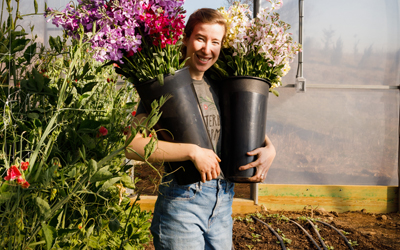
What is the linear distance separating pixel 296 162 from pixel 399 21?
69.1 inches

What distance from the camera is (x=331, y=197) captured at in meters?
3.26

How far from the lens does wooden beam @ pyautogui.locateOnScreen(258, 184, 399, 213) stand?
10.6 ft

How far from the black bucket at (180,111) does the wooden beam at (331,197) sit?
91.3 inches

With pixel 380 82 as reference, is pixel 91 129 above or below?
below

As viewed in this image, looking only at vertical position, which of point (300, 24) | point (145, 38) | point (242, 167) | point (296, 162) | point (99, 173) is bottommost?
point (296, 162)

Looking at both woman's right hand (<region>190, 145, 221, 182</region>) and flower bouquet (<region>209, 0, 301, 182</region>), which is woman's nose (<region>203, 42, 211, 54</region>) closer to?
flower bouquet (<region>209, 0, 301, 182</region>)

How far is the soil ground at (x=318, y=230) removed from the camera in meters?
2.44

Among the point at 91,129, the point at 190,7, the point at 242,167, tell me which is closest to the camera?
the point at 91,129

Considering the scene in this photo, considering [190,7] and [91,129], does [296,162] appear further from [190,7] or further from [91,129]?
[91,129]

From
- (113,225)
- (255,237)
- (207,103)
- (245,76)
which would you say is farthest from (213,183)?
(255,237)

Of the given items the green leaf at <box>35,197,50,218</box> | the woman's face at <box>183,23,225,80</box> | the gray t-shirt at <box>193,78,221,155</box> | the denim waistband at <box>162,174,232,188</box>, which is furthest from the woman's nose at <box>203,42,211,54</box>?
the green leaf at <box>35,197,50,218</box>

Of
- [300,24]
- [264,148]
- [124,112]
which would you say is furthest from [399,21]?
[124,112]

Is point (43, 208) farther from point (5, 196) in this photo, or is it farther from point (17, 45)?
point (17, 45)

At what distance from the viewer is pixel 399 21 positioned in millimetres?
3291
